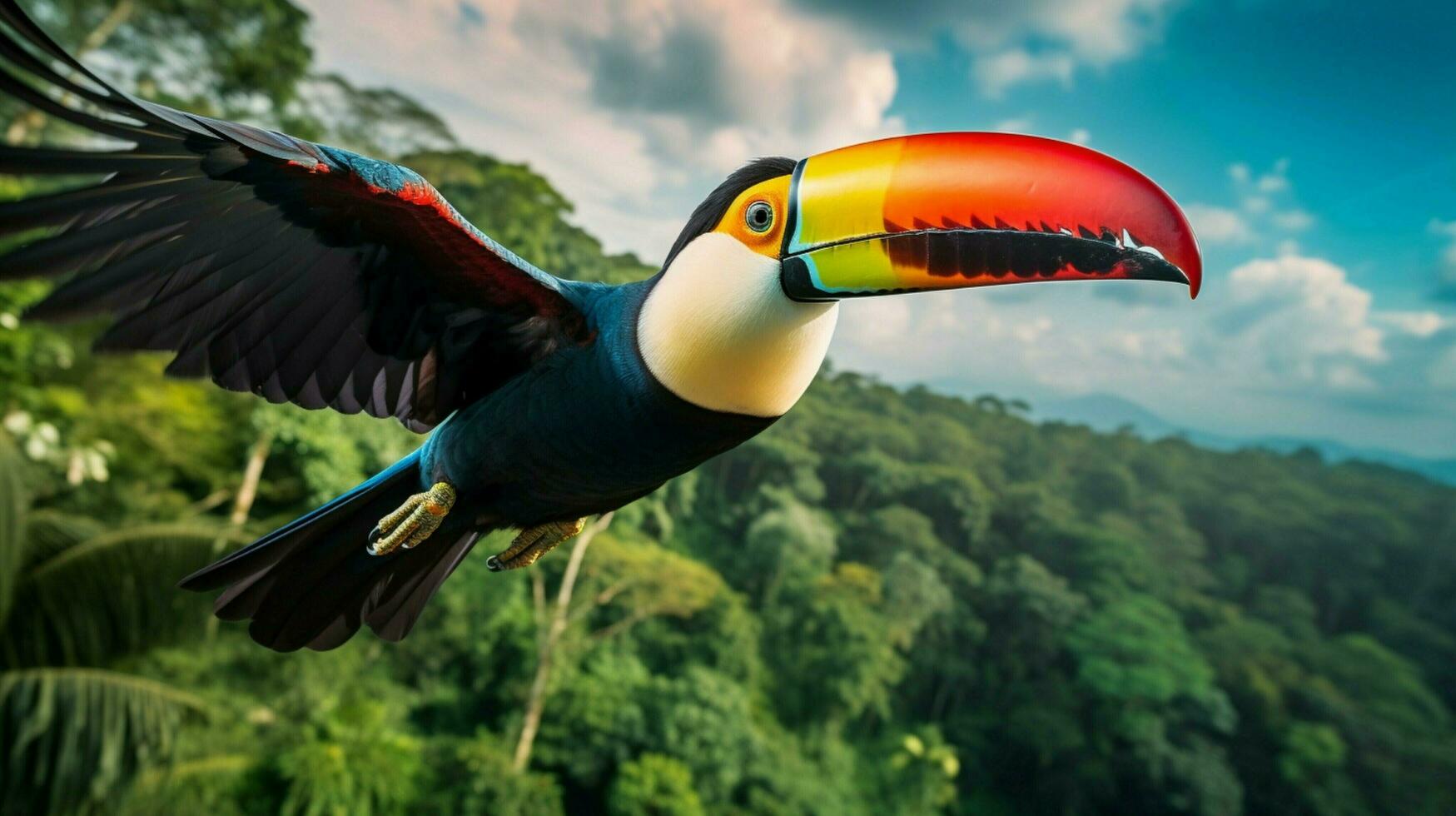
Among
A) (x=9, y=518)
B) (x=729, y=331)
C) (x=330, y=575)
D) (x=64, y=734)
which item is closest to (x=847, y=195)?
(x=729, y=331)

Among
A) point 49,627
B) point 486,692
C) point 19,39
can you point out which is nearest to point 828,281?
point 19,39

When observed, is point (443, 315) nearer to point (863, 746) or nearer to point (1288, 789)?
point (863, 746)

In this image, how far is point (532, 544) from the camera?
4.36 feet

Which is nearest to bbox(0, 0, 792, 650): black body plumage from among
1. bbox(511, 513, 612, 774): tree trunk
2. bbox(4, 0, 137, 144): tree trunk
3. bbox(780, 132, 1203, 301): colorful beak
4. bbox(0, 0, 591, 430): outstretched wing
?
bbox(0, 0, 591, 430): outstretched wing

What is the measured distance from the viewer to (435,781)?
9.39 meters

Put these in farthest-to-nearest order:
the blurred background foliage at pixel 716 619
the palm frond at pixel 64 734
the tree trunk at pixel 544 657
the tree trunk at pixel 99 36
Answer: the tree trunk at pixel 544 657 → the tree trunk at pixel 99 36 → the blurred background foliage at pixel 716 619 → the palm frond at pixel 64 734

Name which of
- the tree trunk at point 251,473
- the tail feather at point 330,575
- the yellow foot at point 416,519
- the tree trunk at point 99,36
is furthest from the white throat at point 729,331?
the tree trunk at point 251,473

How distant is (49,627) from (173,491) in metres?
6.76

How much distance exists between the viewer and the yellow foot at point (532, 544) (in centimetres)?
131

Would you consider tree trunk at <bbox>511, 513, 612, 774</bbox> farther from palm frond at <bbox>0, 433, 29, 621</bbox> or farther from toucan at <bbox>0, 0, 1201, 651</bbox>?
toucan at <bbox>0, 0, 1201, 651</bbox>

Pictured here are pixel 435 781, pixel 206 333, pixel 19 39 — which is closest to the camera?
pixel 19 39

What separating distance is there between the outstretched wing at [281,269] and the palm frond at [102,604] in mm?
3309

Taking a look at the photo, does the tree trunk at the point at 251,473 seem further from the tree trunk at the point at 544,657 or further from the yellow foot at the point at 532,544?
the yellow foot at the point at 532,544

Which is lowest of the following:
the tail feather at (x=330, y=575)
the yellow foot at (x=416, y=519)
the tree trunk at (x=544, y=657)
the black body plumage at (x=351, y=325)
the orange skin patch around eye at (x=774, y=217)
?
the tree trunk at (x=544, y=657)
